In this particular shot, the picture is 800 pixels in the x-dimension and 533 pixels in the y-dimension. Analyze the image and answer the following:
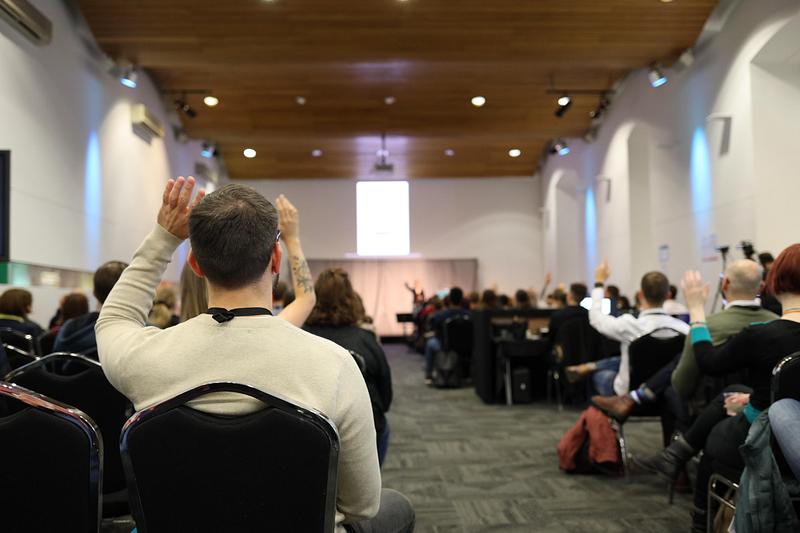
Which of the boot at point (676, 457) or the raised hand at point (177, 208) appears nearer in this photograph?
the raised hand at point (177, 208)

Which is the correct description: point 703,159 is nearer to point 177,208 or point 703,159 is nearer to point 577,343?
point 577,343

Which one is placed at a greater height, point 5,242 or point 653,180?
point 653,180

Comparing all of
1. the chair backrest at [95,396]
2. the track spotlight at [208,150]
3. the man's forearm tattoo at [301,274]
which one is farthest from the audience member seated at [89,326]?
the track spotlight at [208,150]

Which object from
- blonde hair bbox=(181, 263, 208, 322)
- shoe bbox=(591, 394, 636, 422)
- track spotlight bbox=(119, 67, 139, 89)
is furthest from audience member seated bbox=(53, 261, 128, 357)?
track spotlight bbox=(119, 67, 139, 89)

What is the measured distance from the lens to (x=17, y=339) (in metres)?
4.15

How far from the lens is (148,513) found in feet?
3.81

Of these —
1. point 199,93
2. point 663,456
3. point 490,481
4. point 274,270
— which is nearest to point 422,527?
point 490,481

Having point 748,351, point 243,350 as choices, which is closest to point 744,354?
point 748,351

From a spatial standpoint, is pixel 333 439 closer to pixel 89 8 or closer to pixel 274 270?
pixel 274 270

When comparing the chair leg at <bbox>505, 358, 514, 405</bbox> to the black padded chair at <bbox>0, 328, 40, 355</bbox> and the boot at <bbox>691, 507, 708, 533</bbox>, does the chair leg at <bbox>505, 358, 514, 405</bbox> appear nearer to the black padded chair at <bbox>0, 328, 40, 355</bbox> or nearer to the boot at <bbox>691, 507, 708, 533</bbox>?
the boot at <bbox>691, 507, 708, 533</bbox>

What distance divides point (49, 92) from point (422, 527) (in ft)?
21.3

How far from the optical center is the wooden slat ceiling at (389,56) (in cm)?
771

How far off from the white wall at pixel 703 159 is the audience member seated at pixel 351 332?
18.3 ft

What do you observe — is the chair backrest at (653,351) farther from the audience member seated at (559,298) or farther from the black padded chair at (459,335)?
the audience member seated at (559,298)
